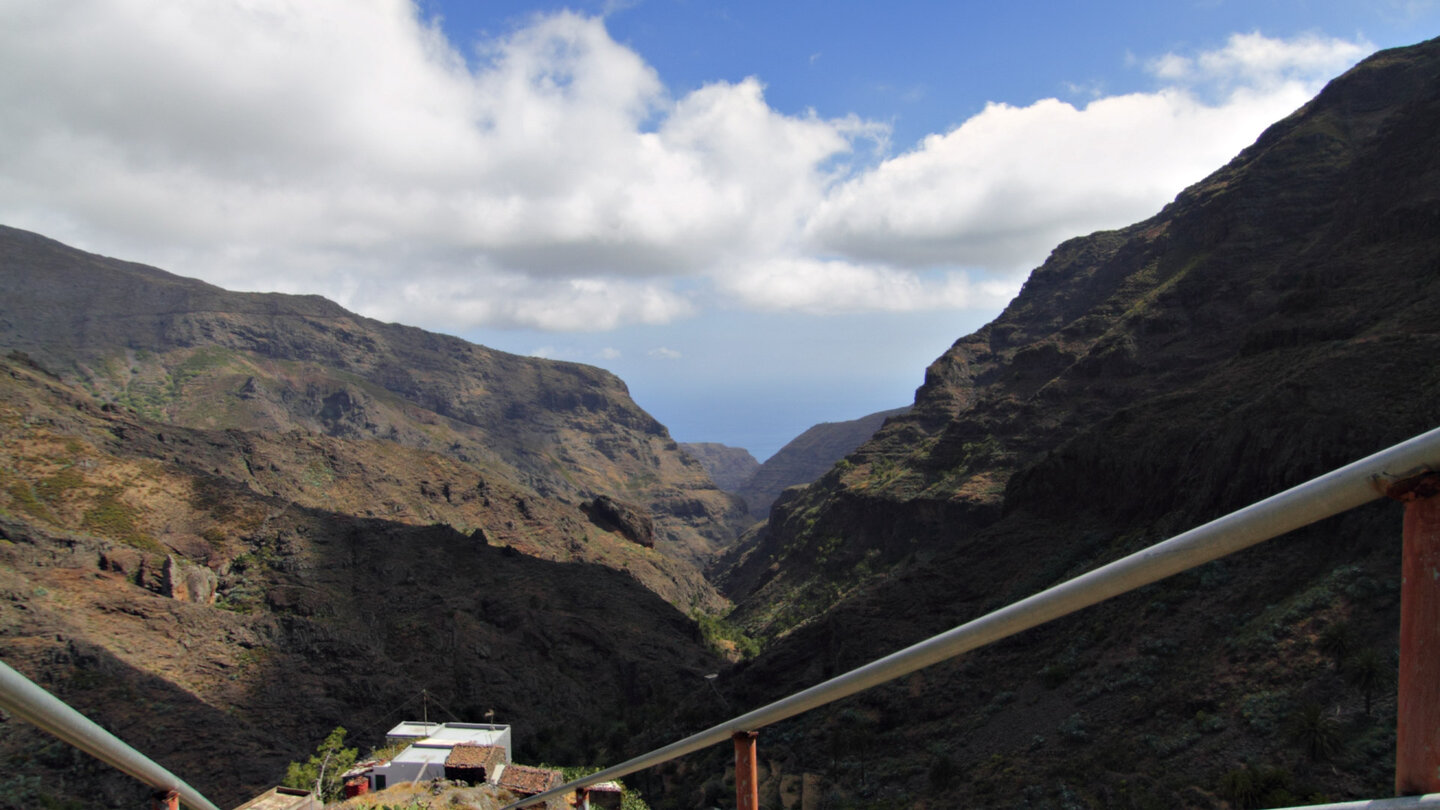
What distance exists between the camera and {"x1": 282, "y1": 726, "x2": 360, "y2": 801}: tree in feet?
112

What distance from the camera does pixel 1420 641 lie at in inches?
75.9

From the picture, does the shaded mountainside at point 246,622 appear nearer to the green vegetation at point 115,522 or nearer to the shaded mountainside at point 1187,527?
the green vegetation at point 115,522

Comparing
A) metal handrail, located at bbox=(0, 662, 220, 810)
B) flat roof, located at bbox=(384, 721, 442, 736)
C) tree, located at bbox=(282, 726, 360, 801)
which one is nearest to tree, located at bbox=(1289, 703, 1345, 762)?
metal handrail, located at bbox=(0, 662, 220, 810)

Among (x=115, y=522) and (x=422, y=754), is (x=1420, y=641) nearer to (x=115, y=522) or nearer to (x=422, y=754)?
(x=422, y=754)

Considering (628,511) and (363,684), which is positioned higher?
(628,511)

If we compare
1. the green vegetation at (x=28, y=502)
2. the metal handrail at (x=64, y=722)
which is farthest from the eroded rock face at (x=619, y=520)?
the metal handrail at (x=64, y=722)

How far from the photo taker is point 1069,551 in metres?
43.4

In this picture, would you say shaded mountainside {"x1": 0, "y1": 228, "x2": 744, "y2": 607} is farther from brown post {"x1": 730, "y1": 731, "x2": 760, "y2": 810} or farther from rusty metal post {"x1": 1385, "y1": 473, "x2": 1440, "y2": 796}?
rusty metal post {"x1": 1385, "y1": 473, "x2": 1440, "y2": 796}

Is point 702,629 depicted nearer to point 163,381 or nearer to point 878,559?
point 878,559

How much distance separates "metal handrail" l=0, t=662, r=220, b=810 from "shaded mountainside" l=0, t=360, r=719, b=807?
3705 centimetres

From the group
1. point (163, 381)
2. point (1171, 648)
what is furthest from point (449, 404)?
point (1171, 648)

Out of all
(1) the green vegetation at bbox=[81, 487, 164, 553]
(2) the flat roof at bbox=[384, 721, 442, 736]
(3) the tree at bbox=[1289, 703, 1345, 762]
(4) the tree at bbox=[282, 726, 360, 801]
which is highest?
(1) the green vegetation at bbox=[81, 487, 164, 553]

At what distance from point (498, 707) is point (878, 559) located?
1541 inches

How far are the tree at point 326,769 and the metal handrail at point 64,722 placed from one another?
112 feet
